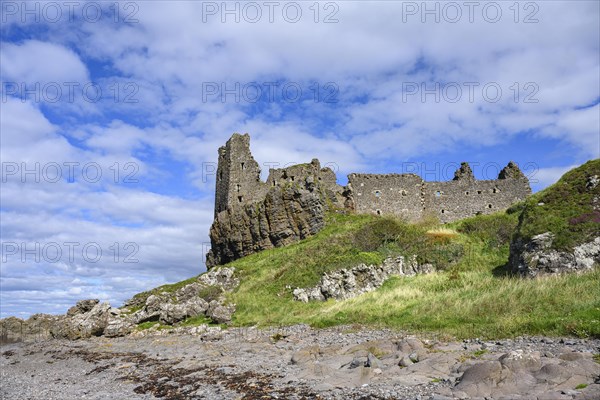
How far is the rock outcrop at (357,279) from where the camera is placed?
1286 inches

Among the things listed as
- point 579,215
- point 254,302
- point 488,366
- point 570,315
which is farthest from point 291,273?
point 488,366

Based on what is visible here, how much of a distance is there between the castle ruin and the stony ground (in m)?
28.1

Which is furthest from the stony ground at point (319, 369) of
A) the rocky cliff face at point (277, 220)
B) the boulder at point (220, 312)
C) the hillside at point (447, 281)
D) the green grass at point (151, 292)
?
the rocky cliff face at point (277, 220)

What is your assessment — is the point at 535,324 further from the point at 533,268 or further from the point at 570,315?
the point at 533,268

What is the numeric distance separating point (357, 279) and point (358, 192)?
2424cm

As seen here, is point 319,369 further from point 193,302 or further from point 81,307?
point 81,307

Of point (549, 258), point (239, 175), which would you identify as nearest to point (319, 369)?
point (549, 258)

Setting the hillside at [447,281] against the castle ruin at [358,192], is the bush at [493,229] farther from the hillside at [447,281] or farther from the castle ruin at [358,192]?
the castle ruin at [358,192]

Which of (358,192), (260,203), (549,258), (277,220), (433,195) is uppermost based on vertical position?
(358,192)

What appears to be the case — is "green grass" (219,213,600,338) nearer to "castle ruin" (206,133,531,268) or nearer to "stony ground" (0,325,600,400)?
"stony ground" (0,325,600,400)

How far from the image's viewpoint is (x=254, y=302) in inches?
1294

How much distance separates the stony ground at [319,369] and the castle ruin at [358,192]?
2813 cm

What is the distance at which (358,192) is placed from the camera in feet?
187

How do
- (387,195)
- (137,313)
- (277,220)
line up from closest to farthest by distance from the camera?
(137,313) → (277,220) → (387,195)
